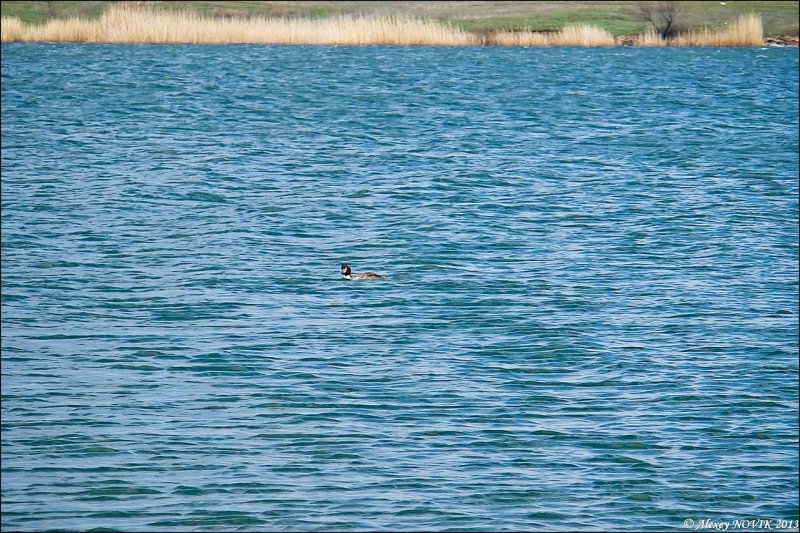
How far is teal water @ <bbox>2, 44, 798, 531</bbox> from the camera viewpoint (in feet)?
33.5

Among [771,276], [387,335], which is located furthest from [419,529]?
[771,276]

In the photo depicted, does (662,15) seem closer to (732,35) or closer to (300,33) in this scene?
(732,35)

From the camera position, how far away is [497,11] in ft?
242

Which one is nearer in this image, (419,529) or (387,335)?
(419,529)

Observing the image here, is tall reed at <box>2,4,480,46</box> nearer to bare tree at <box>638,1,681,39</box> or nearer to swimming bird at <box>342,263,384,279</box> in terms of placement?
bare tree at <box>638,1,681,39</box>

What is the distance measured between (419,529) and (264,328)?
606 cm

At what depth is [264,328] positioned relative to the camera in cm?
1505

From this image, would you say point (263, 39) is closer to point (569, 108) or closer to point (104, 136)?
point (569, 108)

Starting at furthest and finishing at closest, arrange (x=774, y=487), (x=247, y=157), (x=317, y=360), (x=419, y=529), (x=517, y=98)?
(x=517, y=98)
(x=247, y=157)
(x=317, y=360)
(x=774, y=487)
(x=419, y=529)

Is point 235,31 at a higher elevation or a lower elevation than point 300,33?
higher

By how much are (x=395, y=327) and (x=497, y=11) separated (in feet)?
201

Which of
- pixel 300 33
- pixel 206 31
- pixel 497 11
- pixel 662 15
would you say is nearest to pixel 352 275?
pixel 300 33

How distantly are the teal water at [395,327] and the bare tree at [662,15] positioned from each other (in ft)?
115

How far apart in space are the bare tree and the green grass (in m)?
0.57
